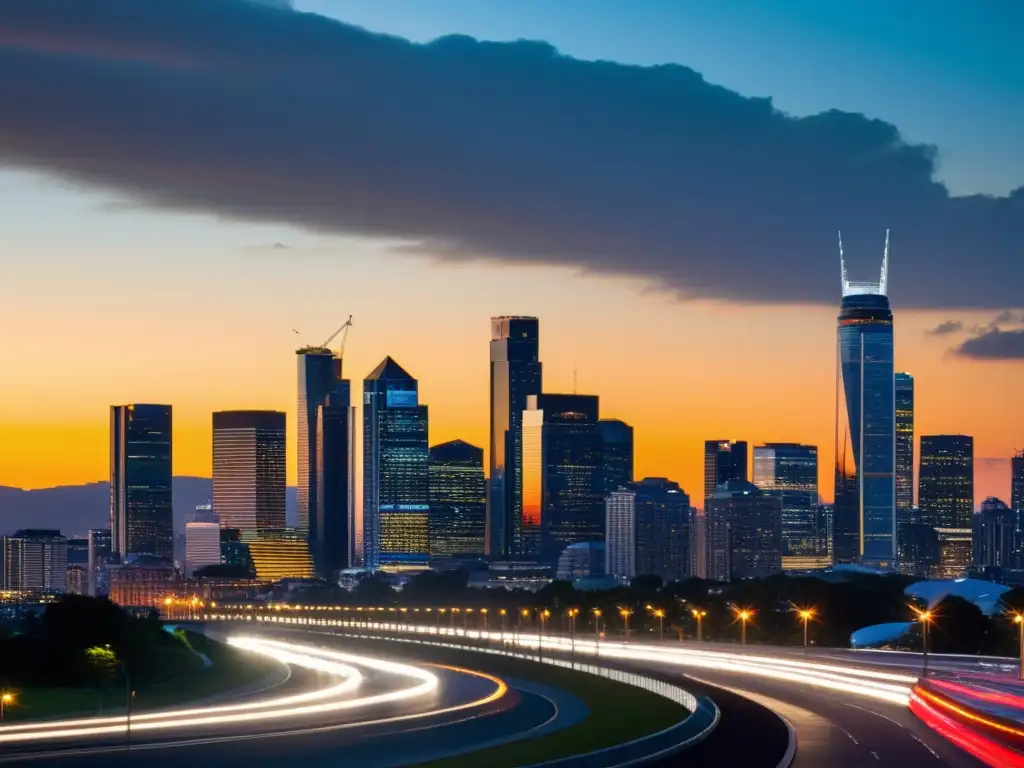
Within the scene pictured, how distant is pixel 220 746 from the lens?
90.5 metres

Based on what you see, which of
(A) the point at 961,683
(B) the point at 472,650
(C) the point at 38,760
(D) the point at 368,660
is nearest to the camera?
(C) the point at 38,760

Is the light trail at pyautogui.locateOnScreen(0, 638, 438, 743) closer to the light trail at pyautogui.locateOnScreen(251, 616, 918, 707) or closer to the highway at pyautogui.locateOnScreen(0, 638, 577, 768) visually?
the highway at pyautogui.locateOnScreen(0, 638, 577, 768)

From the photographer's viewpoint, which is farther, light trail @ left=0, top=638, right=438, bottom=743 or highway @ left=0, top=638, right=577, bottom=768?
light trail @ left=0, top=638, right=438, bottom=743

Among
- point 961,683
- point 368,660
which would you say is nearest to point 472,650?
point 368,660

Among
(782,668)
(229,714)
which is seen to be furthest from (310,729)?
(782,668)

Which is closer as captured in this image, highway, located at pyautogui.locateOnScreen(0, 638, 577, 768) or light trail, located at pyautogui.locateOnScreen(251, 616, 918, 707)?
highway, located at pyautogui.locateOnScreen(0, 638, 577, 768)

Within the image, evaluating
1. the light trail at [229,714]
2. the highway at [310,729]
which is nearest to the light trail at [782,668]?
the highway at [310,729]

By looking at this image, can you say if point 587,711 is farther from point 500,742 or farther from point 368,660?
point 368,660

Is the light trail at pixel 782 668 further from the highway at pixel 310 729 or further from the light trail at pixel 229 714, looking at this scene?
the light trail at pixel 229 714

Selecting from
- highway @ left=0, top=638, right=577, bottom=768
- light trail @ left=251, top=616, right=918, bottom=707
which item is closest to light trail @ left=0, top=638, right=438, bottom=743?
highway @ left=0, top=638, right=577, bottom=768

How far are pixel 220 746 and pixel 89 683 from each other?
74.9 meters

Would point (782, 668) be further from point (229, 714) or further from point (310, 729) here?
point (310, 729)

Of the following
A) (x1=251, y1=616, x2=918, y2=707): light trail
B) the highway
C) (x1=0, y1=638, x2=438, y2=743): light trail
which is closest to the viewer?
the highway

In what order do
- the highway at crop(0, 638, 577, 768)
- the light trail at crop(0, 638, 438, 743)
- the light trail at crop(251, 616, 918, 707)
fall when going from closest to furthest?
the highway at crop(0, 638, 577, 768) < the light trail at crop(0, 638, 438, 743) < the light trail at crop(251, 616, 918, 707)
